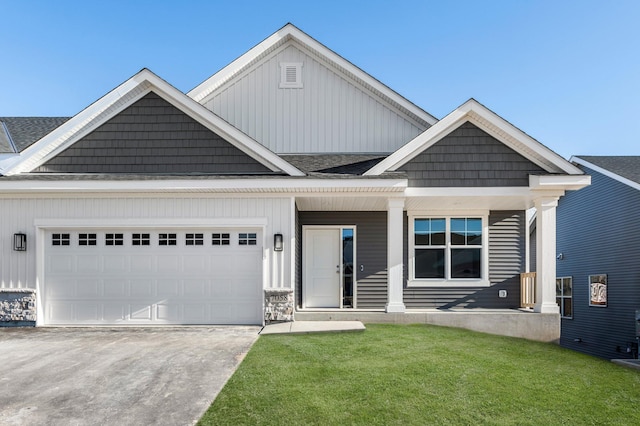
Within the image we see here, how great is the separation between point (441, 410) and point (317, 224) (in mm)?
7136

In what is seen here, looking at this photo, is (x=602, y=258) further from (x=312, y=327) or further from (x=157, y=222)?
(x=157, y=222)

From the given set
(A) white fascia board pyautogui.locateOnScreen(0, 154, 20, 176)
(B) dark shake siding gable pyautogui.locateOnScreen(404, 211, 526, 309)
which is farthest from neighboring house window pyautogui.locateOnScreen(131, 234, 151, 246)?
(B) dark shake siding gable pyautogui.locateOnScreen(404, 211, 526, 309)

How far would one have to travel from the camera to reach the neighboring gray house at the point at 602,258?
14.0 meters

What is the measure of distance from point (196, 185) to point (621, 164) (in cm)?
1424

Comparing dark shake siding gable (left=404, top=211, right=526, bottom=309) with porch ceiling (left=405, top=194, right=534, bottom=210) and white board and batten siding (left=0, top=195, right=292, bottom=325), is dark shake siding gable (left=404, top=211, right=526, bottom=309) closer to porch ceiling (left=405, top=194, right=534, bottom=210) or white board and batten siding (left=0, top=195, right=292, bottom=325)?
porch ceiling (left=405, top=194, right=534, bottom=210)

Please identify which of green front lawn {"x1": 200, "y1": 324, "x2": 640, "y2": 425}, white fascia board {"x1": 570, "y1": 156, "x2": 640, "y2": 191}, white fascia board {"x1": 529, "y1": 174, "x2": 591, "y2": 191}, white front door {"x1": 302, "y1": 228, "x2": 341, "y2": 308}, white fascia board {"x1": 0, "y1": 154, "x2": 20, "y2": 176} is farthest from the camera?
white fascia board {"x1": 570, "y1": 156, "x2": 640, "y2": 191}

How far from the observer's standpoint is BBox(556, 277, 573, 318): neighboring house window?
17.6 meters

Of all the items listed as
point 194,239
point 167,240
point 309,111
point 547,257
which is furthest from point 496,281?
point 167,240

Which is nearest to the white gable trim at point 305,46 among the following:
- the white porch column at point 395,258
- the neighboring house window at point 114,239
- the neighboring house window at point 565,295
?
the white porch column at point 395,258

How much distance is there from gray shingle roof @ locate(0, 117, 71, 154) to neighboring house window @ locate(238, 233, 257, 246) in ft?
24.4

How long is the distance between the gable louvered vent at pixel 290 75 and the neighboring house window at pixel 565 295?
13.0m

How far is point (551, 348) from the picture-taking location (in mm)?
8383

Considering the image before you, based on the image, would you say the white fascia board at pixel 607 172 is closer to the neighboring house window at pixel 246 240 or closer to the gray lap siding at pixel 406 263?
the gray lap siding at pixel 406 263

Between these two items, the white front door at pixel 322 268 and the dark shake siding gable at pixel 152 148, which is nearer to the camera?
the dark shake siding gable at pixel 152 148
